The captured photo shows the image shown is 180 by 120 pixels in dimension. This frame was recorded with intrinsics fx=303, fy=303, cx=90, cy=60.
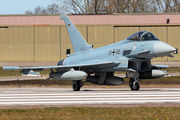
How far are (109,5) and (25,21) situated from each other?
23.3 meters

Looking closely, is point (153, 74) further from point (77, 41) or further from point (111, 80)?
point (77, 41)

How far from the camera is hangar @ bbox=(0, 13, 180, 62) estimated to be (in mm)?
49469

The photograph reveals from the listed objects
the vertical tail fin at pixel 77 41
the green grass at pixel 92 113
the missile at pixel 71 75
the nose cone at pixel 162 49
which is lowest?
the green grass at pixel 92 113

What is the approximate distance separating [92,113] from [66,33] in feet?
134

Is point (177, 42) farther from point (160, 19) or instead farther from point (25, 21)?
point (25, 21)

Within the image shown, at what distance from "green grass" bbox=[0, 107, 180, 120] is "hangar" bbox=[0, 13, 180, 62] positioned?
39.3 meters

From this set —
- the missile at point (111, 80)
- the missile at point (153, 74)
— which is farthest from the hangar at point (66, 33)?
the missile at point (153, 74)

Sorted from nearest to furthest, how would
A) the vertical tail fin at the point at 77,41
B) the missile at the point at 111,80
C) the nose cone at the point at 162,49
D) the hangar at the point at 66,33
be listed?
the nose cone at the point at 162,49, the missile at the point at 111,80, the vertical tail fin at the point at 77,41, the hangar at the point at 66,33

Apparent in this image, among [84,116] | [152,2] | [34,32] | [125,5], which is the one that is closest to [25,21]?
[34,32]

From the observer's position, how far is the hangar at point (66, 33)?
4947 cm

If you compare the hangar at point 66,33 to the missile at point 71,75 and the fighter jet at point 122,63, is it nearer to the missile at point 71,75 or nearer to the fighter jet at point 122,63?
the fighter jet at point 122,63

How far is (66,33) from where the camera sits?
50.1 meters

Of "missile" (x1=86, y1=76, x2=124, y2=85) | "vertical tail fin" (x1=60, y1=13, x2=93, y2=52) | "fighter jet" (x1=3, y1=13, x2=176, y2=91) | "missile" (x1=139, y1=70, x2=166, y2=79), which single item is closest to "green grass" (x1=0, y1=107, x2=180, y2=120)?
"fighter jet" (x1=3, y1=13, x2=176, y2=91)

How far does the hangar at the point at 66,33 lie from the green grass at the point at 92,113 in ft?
129
